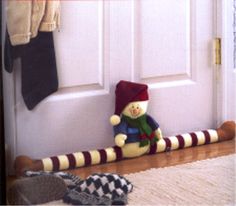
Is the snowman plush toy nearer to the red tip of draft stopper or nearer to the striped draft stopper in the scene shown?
the striped draft stopper

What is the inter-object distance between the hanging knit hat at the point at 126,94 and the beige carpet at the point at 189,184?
0.44 feet

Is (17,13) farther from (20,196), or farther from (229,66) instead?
(229,66)

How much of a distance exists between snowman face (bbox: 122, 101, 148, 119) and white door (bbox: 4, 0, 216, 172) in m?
0.02

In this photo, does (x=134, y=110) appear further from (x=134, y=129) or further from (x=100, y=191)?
(x=100, y=191)

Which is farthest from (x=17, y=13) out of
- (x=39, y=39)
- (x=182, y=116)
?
(x=182, y=116)

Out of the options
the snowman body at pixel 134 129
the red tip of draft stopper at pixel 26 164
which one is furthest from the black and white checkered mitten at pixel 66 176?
the snowman body at pixel 134 129

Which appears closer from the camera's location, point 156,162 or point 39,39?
point 39,39

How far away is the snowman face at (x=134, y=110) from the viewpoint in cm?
95

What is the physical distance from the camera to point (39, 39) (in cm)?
86

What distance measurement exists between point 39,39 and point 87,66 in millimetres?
101

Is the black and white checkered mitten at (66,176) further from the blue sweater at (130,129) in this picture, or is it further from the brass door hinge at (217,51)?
the brass door hinge at (217,51)

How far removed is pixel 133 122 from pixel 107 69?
5.1 inches

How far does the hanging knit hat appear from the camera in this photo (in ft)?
3.01

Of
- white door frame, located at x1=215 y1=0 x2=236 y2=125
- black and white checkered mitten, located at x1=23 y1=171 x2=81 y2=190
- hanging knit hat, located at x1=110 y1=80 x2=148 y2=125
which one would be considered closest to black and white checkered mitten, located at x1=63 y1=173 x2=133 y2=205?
black and white checkered mitten, located at x1=23 y1=171 x2=81 y2=190
